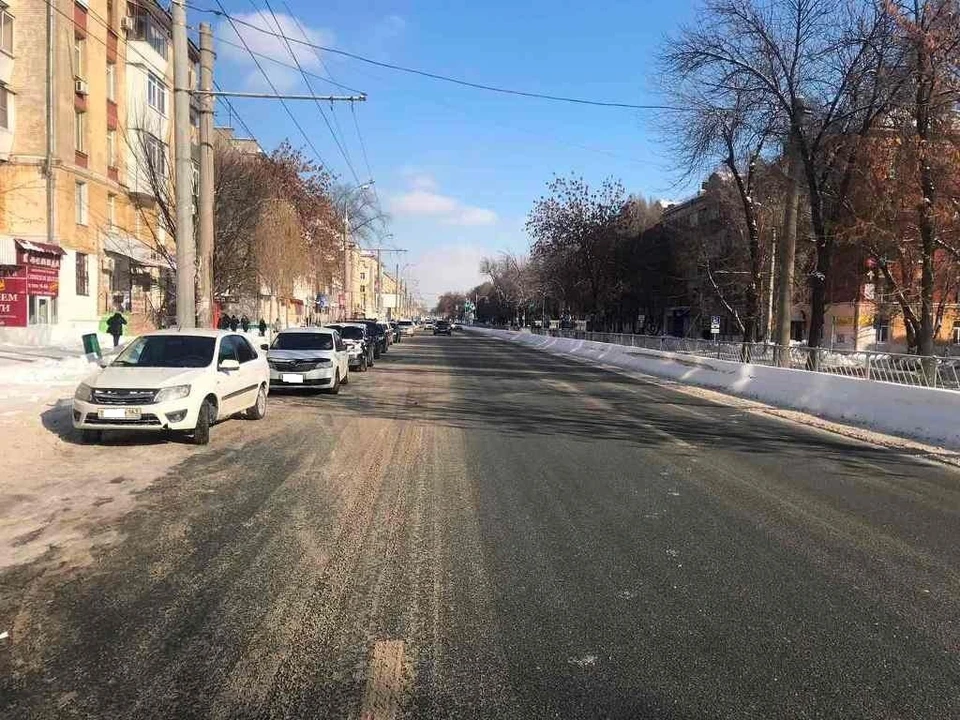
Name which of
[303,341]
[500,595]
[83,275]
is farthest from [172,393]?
[83,275]

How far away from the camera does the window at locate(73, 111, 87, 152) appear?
30500mm

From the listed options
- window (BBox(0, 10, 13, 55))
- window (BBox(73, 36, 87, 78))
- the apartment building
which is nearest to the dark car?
the apartment building

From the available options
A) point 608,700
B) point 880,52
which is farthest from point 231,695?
point 880,52

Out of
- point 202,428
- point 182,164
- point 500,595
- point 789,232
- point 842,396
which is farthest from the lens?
point 789,232

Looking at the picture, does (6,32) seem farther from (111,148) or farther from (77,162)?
(111,148)

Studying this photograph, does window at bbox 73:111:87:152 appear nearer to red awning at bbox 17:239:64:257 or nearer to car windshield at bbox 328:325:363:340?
red awning at bbox 17:239:64:257

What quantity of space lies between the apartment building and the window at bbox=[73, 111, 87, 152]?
0.13 feet

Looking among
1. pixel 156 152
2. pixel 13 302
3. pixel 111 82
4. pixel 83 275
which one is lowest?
pixel 13 302

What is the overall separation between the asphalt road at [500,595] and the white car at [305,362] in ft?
23.8

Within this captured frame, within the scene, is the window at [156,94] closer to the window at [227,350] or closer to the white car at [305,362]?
the white car at [305,362]

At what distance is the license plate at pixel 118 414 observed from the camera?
366 inches

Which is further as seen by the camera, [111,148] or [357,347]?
[111,148]

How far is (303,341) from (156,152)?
16.4 meters

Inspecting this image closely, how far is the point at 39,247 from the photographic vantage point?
27.0m
